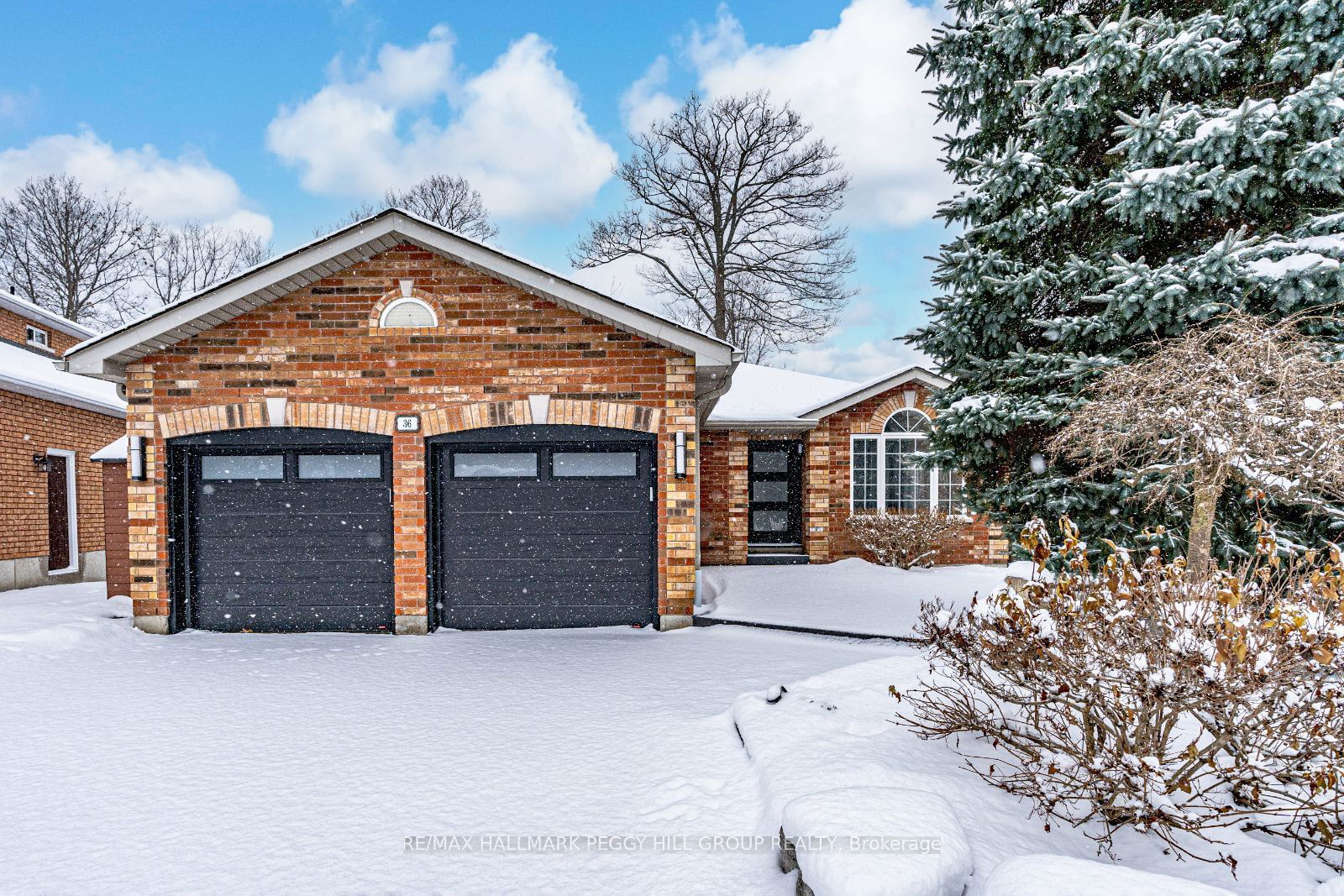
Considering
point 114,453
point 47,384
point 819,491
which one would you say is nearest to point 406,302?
point 114,453

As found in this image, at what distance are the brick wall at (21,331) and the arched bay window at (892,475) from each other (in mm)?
18113

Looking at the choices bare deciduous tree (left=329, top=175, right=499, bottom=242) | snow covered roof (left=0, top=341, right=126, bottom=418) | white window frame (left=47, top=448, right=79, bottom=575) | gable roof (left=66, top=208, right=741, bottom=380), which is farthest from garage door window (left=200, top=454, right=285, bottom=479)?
bare deciduous tree (left=329, top=175, right=499, bottom=242)

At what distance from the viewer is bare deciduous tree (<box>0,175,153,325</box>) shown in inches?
866

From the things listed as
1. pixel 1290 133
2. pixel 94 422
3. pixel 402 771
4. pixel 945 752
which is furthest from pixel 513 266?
→ pixel 94 422

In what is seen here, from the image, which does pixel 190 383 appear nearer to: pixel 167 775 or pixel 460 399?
pixel 460 399

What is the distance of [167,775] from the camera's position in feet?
12.7

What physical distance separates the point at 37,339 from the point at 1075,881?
70.5ft

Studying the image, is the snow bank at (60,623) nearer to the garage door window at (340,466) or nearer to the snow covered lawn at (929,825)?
the garage door window at (340,466)

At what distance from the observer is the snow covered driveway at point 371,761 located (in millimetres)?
2963

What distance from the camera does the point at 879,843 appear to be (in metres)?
2.49

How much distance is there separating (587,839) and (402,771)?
1432 millimetres

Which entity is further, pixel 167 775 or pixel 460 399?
pixel 460 399

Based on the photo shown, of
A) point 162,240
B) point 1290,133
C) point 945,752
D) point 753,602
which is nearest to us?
point 945,752

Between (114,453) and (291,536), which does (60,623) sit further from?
(291,536)
